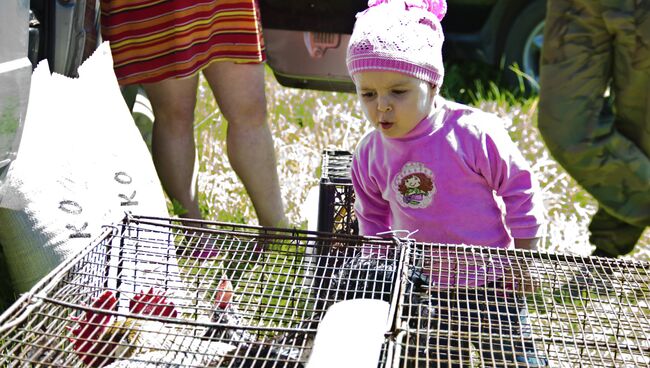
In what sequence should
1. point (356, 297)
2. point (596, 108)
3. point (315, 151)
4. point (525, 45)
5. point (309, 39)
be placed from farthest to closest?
1. point (525, 45)
2. point (315, 151)
3. point (309, 39)
4. point (596, 108)
5. point (356, 297)

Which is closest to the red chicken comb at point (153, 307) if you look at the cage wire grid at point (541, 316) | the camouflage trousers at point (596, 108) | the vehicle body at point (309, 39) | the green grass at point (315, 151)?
the cage wire grid at point (541, 316)

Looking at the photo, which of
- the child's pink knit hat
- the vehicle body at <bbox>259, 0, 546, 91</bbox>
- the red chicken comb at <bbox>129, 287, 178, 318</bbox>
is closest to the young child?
the child's pink knit hat

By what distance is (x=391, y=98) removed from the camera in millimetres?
2598

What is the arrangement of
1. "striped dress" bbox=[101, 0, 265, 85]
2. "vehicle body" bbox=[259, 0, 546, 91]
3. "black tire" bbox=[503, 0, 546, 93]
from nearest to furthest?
"striped dress" bbox=[101, 0, 265, 85]
"vehicle body" bbox=[259, 0, 546, 91]
"black tire" bbox=[503, 0, 546, 93]

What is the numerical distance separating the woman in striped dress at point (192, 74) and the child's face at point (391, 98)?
4.01 ft

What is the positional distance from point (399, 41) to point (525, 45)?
439 cm

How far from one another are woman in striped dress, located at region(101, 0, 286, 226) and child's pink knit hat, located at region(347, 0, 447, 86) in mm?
1154

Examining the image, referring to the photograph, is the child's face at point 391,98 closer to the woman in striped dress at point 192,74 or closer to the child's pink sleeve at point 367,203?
the child's pink sleeve at point 367,203

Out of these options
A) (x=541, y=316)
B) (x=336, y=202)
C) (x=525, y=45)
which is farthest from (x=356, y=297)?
(x=525, y=45)

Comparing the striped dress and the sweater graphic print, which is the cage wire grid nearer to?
the sweater graphic print

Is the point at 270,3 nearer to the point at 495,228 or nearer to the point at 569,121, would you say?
the point at 569,121

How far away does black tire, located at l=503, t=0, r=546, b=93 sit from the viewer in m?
6.65

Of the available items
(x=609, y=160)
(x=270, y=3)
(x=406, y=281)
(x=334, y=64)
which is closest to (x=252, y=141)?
(x=334, y=64)

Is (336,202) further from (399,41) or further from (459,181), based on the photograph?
(399,41)
